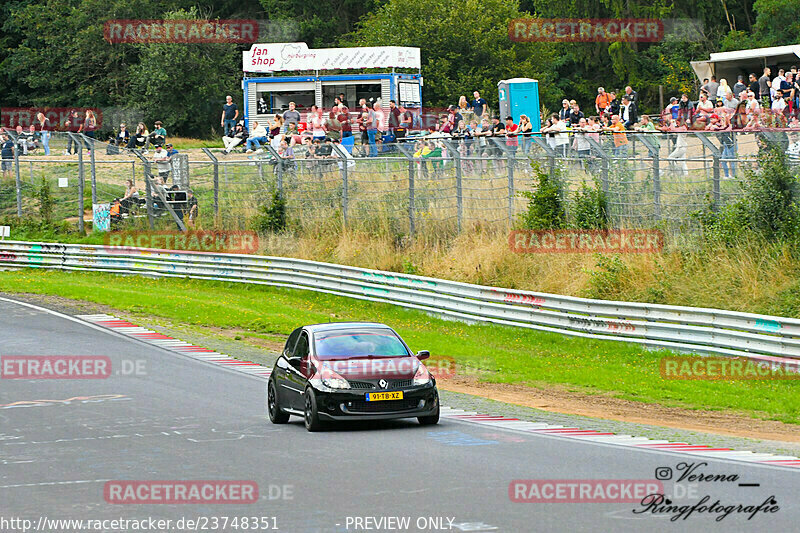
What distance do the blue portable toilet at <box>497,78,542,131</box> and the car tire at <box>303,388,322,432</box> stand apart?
950 inches

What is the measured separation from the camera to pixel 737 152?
22.6 metres

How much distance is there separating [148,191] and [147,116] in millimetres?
28763

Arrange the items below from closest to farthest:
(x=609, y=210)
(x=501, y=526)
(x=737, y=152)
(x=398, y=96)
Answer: (x=501, y=526), (x=737, y=152), (x=609, y=210), (x=398, y=96)

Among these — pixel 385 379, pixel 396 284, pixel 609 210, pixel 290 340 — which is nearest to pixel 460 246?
pixel 396 284

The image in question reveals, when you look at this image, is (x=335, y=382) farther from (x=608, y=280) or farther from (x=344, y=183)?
(x=344, y=183)

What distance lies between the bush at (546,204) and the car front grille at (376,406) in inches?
494

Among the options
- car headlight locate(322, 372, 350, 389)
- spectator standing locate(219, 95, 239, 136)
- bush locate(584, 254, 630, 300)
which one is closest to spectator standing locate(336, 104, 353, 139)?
spectator standing locate(219, 95, 239, 136)

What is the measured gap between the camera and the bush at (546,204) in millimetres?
26250

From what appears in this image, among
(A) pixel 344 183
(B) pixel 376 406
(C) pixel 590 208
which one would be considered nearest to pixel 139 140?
(A) pixel 344 183

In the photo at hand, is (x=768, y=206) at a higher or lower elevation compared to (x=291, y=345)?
higher

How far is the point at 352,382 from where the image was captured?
14305mm

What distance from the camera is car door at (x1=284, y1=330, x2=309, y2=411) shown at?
14852 mm

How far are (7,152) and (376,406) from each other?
30.1 meters

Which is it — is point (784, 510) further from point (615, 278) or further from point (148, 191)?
point (148, 191)
